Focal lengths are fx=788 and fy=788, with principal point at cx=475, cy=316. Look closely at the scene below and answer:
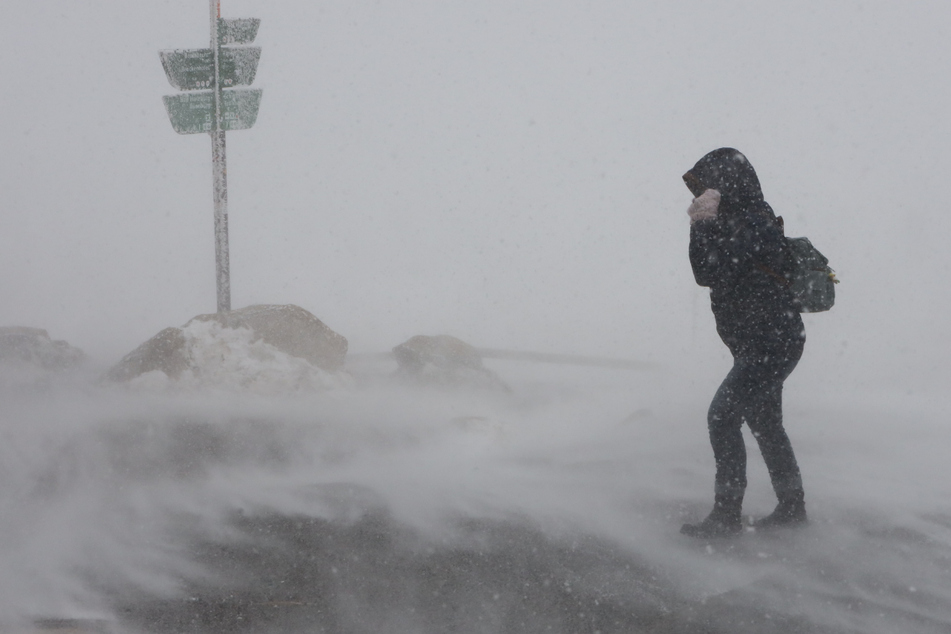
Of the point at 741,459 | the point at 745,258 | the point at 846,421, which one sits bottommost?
the point at 846,421

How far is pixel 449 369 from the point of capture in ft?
28.1

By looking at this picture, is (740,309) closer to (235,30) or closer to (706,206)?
(706,206)

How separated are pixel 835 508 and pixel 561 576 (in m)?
2.02

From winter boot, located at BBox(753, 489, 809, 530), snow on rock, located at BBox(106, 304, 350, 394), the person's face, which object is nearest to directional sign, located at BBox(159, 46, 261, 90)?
snow on rock, located at BBox(106, 304, 350, 394)

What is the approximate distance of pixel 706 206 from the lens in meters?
3.85

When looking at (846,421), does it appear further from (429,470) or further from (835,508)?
(429,470)

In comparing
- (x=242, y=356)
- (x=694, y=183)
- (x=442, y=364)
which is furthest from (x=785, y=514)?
(x=242, y=356)

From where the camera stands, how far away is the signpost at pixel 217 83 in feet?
26.9

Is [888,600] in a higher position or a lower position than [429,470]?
higher

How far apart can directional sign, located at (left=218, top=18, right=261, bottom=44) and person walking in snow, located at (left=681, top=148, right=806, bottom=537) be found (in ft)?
19.4

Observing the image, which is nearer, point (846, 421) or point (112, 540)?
point (112, 540)

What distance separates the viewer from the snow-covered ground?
3205 millimetres

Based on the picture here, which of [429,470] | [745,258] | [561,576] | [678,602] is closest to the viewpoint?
[678,602]

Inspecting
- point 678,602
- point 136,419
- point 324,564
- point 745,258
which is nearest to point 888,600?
point 678,602
